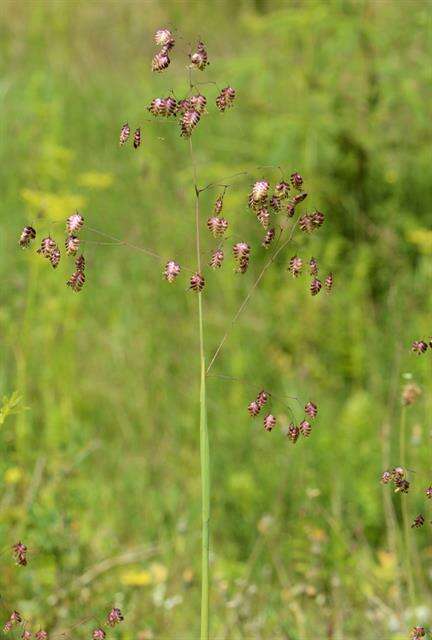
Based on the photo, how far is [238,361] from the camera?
4039 millimetres

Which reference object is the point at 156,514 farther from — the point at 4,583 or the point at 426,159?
the point at 426,159

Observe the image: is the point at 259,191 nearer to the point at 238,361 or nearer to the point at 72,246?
the point at 72,246

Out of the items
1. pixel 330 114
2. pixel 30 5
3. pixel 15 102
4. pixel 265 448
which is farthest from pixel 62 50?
pixel 265 448

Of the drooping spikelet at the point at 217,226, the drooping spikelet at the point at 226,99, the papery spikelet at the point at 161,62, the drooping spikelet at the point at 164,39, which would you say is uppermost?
the drooping spikelet at the point at 164,39

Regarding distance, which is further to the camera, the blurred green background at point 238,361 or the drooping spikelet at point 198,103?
the blurred green background at point 238,361

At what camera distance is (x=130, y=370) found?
4.02 meters

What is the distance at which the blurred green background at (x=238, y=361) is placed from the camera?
110 inches

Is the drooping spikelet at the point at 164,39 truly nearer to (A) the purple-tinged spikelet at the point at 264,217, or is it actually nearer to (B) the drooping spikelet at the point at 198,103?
(B) the drooping spikelet at the point at 198,103

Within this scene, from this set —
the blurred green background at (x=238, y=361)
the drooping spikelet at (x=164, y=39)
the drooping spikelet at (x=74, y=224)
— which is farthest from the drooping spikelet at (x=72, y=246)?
the blurred green background at (x=238, y=361)

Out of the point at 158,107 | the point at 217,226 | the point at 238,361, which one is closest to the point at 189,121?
the point at 158,107

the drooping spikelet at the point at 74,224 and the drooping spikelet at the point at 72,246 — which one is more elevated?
the drooping spikelet at the point at 74,224

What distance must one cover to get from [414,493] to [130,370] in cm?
125

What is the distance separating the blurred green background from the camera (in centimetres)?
279

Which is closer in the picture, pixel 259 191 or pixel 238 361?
pixel 259 191
